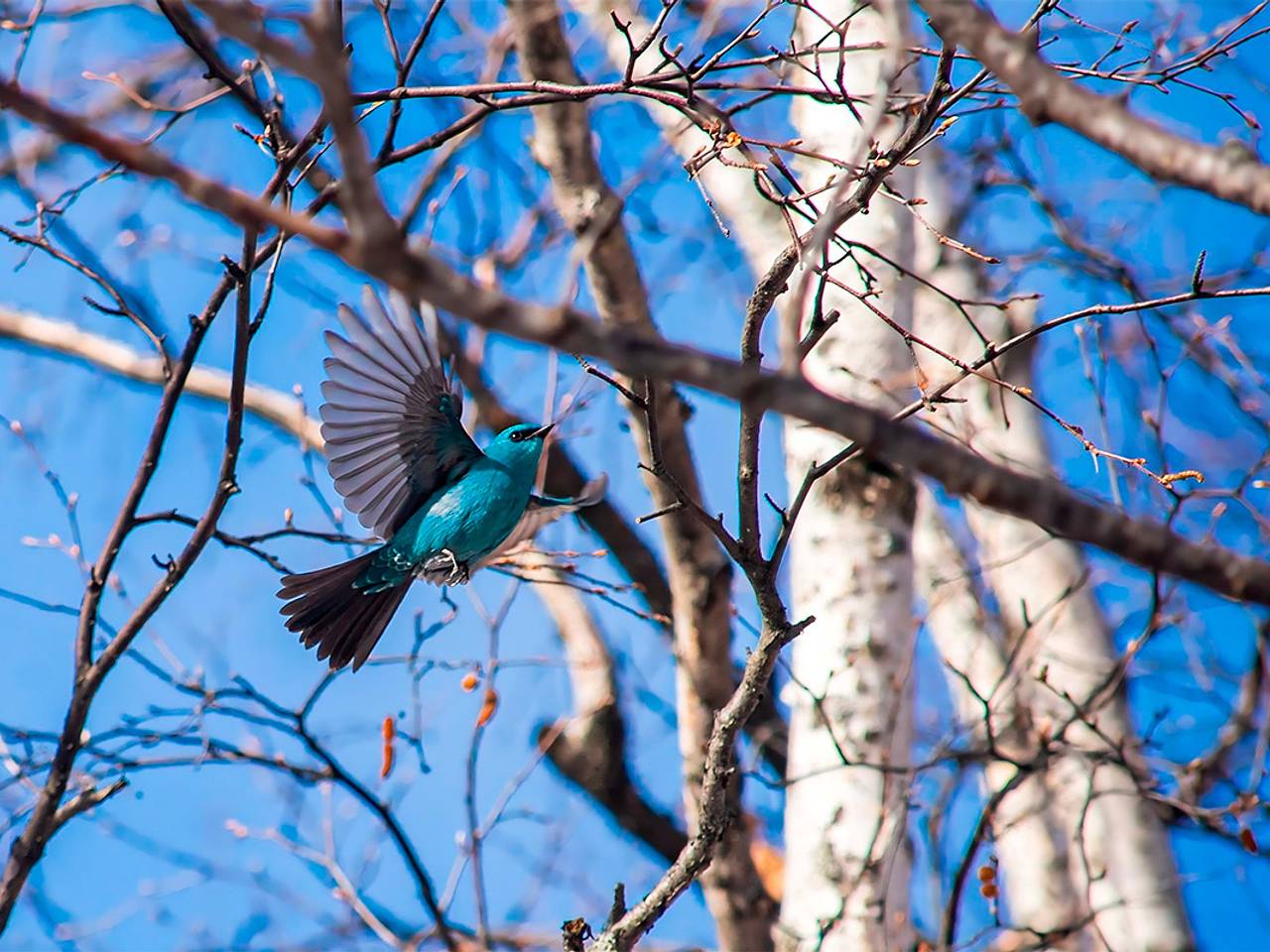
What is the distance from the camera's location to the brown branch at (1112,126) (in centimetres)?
117

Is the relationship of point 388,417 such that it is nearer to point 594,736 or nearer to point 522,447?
point 522,447

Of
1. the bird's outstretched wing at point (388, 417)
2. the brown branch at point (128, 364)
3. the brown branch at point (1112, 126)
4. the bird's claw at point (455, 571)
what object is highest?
the brown branch at point (128, 364)

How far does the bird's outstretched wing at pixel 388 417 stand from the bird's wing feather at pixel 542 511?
289mm

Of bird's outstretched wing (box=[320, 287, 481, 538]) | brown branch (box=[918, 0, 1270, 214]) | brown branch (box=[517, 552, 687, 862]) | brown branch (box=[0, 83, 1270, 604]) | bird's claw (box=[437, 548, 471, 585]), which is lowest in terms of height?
brown branch (box=[0, 83, 1270, 604])

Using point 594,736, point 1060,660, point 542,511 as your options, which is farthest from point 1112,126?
point 594,736

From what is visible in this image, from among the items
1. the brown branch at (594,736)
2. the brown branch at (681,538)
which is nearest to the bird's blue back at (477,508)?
the brown branch at (681,538)

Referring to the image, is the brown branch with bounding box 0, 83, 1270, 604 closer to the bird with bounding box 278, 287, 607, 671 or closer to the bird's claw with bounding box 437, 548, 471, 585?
the bird with bounding box 278, 287, 607, 671

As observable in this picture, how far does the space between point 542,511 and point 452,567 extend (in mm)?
502

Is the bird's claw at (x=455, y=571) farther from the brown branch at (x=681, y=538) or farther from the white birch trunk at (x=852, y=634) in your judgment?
the white birch trunk at (x=852, y=634)

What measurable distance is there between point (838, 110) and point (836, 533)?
146 cm

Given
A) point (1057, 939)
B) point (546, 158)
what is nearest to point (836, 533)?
point (1057, 939)

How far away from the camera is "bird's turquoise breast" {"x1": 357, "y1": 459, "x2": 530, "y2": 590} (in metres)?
3.53

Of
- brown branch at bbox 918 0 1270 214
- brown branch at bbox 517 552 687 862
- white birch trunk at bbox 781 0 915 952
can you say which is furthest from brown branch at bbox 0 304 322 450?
brown branch at bbox 918 0 1270 214

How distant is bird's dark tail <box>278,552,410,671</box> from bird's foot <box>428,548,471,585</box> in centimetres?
33
